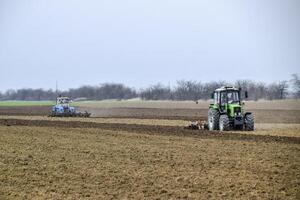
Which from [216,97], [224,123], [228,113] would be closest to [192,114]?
[216,97]

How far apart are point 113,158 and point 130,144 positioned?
3.71m

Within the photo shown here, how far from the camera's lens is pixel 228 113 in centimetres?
2497

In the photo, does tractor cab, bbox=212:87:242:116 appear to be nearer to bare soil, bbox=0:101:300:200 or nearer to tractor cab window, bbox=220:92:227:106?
tractor cab window, bbox=220:92:227:106

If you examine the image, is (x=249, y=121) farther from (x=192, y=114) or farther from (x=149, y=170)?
(x=192, y=114)

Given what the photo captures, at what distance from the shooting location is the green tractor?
24.3m

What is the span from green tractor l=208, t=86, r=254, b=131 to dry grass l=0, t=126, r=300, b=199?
20.3ft

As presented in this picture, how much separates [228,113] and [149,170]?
13602 mm

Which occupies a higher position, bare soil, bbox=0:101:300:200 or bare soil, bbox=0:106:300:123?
bare soil, bbox=0:106:300:123

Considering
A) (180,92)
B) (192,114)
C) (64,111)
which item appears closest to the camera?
(64,111)

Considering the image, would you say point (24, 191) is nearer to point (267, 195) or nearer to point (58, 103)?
point (267, 195)

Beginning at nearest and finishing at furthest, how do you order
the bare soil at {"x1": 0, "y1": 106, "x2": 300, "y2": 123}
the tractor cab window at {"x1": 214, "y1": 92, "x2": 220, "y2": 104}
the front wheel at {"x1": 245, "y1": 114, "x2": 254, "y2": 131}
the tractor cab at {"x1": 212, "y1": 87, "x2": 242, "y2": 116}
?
the front wheel at {"x1": 245, "y1": 114, "x2": 254, "y2": 131} < the tractor cab at {"x1": 212, "y1": 87, "x2": 242, "y2": 116} < the tractor cab window at {"x1": 214, "y1": 92, "x2": 220, "y2": 104} < the bare soil at {"x1": 0, "y1": 106, "x2": 300, "y2": 123}

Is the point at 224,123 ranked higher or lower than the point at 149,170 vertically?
higher

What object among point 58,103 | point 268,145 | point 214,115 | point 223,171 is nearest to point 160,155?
point 223,171

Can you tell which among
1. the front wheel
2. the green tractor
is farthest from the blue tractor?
the front wheel
